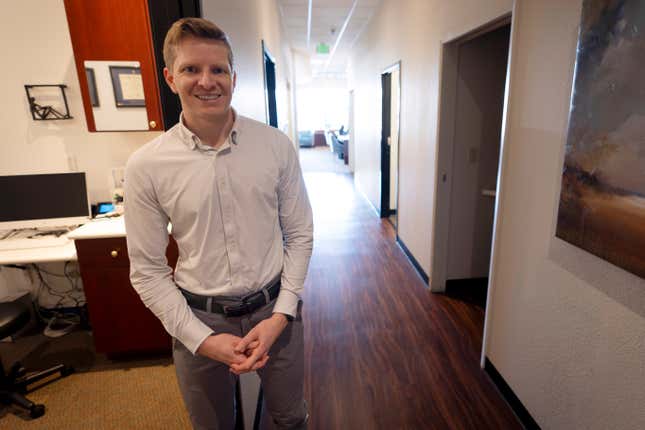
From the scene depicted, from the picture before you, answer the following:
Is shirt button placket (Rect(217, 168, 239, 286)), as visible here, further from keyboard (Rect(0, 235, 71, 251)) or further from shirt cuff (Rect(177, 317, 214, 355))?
keyboard (Rect(0, 235, 71, 251))

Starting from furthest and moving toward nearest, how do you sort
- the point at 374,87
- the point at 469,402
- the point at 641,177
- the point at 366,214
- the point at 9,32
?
1. the point at 366,214
2. the point at 374,87
3. the point at 9,32
4. the point at 469,402
5. the point at 641,177

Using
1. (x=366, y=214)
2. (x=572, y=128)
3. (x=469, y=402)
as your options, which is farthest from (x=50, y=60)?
(x=366, y=214)

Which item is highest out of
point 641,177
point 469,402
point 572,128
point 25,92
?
point 25,92

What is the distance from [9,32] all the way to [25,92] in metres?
0.36

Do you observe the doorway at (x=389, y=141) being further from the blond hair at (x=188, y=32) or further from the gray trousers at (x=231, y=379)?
the blond hair at (x=188, y=32)

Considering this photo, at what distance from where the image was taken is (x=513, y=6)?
1649 mm

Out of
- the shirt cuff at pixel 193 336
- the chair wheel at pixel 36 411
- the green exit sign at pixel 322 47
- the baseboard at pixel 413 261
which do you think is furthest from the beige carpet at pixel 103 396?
the green exit sign at pixel 322 47

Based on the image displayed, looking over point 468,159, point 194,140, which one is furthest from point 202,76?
point 468,159

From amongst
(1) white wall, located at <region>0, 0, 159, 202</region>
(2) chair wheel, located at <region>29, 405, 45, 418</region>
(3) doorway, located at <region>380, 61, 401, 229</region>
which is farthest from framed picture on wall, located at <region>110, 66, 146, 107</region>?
(3) doorway, located at <region>380, 61, 401, 229</region>

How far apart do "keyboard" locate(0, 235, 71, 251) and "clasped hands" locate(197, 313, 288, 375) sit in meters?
1.72

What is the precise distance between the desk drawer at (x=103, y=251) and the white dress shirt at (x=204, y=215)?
1108 millimetres

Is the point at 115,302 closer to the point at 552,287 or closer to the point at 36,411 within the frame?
the point at 36,411

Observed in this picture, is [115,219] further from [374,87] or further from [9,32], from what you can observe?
[374,87]

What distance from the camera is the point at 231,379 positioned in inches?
48.4
